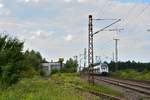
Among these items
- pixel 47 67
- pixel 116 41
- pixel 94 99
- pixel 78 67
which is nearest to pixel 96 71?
pixel 116 41

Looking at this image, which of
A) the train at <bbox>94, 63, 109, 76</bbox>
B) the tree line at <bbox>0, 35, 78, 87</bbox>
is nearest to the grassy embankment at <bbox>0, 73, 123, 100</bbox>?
the tree line at <bbox>0, 35, 78, 87</bbox>

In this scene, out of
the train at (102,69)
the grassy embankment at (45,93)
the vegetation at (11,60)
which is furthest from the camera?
the train at (102,69)

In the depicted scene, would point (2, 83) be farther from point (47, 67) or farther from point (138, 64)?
point (138, 64)

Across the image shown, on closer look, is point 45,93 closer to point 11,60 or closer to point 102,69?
point 11,60

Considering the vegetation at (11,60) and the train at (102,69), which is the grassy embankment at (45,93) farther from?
the train at (102,69)

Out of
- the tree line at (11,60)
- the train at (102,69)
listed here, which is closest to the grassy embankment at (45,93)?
the tree line at (11,60)

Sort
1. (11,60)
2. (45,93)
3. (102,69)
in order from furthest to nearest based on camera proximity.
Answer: (102,69) < (11,60) < (45,93)

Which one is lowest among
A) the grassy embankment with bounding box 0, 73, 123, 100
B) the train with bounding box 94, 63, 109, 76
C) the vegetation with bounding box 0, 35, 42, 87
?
the grassy embankment with bounding box 0, 73, 123, 100

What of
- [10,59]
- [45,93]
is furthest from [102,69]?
[45,93]

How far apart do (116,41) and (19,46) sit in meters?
97.0

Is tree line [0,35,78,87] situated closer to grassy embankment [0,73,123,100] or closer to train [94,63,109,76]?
grassy embankment [0,73,123,100]

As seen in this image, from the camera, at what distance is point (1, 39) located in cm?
5044

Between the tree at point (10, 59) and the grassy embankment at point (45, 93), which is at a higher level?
the tree at point (10, 59)

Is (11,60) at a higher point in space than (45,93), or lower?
higher
